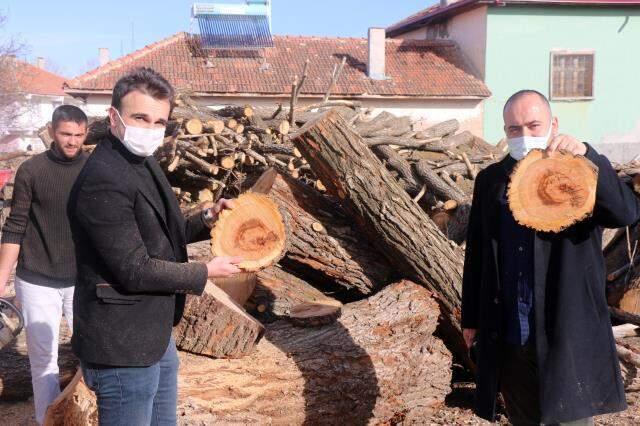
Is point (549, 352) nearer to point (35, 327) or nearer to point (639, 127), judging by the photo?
point (35, 327)

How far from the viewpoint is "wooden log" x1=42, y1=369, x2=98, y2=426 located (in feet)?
9.40

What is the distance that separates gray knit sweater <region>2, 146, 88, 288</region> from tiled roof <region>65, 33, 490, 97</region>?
15.8 m

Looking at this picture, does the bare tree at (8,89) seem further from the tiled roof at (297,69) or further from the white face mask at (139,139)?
the white face mask at (139,139)

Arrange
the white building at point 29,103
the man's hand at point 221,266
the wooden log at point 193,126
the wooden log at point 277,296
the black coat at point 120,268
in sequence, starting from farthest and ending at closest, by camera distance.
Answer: the white building at point 29,103 < the wooden log at point 193,126 < the wooden log at point 277,296 < the man's hand at point 221,266 < the black coat at point 120,268

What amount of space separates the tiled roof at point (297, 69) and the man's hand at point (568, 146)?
17483 millimetres

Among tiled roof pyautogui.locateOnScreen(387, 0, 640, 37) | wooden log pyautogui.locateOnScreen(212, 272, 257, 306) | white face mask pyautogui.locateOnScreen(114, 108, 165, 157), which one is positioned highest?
tiled roof pyautogui.locateOnScreen(387, 0, 640, 37)

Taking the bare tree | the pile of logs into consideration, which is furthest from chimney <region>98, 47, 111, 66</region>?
the pile of logs

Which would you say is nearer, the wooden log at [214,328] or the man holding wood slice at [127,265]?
the man holding wood slice at [127,265]

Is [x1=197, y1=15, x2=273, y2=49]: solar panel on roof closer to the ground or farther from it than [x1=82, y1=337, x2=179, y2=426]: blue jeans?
farther from it

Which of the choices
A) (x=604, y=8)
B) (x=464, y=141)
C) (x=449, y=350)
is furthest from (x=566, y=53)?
(x=449, y=350)

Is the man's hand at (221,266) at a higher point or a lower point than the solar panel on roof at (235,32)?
lower

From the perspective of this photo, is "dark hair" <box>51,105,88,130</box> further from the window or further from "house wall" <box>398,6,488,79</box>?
the window

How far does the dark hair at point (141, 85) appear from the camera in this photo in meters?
2.40

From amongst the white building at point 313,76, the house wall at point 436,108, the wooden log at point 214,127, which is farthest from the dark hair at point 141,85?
the house wall at point 436,108
